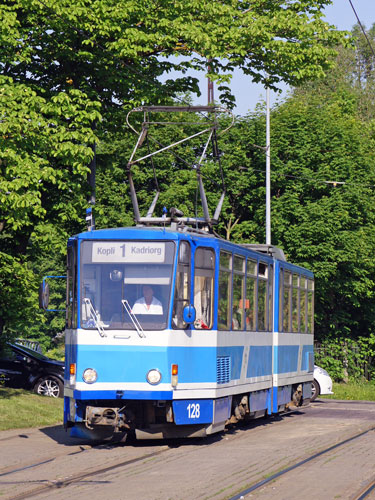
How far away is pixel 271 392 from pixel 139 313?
5.31m

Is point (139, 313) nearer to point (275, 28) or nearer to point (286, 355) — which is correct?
point (286, 355)

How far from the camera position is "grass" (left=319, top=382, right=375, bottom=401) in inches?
1261

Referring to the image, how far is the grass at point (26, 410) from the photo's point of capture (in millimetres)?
17781

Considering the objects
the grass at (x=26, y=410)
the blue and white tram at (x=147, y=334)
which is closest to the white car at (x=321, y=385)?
the grass at (x=26, y=410)

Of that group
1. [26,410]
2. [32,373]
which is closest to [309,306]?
[26,410]

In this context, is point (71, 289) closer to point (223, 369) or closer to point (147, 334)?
point (147, 334)

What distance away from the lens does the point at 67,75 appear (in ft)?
71.6

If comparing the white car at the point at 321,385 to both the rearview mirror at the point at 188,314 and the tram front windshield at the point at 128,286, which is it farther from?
the tram front windshield at the point at 128,286

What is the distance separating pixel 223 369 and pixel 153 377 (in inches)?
66.7

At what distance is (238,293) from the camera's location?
1616 cm

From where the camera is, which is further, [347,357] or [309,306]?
[347,357]

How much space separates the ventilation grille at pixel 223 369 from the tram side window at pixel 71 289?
2238mm

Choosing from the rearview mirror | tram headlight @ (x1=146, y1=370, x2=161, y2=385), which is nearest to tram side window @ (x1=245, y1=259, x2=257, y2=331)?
the rearview mirror

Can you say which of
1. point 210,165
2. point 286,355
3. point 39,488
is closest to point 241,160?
point 210,165
